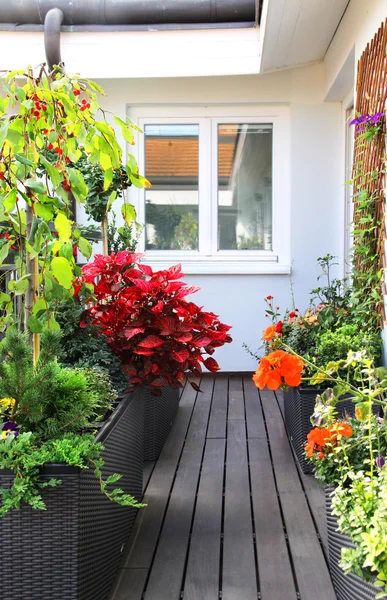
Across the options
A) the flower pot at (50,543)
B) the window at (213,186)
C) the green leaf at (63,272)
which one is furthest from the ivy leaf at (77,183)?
the window at (213,186)

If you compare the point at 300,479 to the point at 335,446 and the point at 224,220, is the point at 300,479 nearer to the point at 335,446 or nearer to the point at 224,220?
the point at 335,446

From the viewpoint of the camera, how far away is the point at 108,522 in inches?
87.0

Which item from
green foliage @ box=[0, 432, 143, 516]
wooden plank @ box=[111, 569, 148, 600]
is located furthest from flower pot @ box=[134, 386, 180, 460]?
green foliage @ box=[0, 432, 143, 516]

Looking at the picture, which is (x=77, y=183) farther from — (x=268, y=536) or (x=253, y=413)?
(x=253, y=413)

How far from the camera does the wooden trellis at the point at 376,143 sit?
338cm

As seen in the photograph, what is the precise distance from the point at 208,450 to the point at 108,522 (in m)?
1.65

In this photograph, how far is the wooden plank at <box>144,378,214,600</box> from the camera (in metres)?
2.26

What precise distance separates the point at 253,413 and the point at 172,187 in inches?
91.6

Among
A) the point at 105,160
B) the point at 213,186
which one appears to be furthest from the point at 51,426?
the point at 213,186

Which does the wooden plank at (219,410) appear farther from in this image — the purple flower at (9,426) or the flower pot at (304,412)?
the purple flower at (9,426)

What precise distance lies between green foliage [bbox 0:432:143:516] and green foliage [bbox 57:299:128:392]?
0.92m

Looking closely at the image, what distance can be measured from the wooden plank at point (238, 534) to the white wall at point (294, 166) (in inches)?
83.8

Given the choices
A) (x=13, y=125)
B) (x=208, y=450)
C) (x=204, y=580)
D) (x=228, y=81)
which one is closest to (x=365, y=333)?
(x=208, y=450)

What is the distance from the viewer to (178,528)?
9.01 feet
